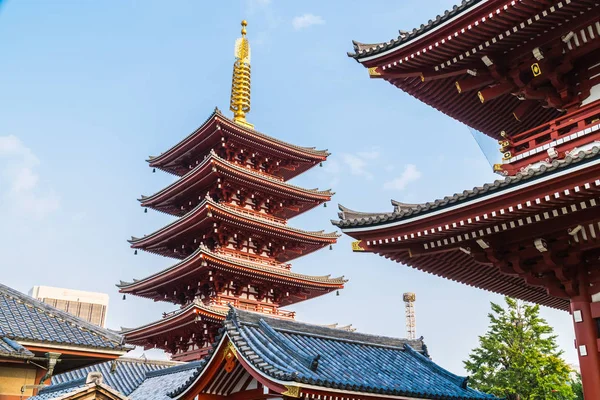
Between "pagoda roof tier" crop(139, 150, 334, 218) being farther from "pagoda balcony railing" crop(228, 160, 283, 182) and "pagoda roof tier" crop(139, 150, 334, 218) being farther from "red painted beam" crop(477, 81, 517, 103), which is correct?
"red painted beam" crop(477, 81, 517, 103)

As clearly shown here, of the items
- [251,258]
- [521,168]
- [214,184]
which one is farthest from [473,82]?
[214,184]

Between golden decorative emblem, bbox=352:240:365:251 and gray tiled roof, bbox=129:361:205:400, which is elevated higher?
golden decorative emblem, bbox=352:240:365:251

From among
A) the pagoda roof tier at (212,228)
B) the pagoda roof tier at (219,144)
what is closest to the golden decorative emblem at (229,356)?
the pagoda roof tier at (212,228)

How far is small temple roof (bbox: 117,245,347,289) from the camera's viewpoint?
28156 millimetres

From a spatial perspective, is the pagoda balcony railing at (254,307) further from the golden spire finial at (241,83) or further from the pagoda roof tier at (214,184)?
the golden spire finial at (241,83)

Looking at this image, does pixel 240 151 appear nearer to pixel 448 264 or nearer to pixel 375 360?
pixel 375 360

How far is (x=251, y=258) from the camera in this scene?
31.3 m

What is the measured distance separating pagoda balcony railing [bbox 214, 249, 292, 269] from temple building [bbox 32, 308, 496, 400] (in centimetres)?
1482

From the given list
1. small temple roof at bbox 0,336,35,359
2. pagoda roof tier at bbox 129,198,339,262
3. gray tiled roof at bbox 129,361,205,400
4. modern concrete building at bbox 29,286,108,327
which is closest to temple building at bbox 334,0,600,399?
small temple roof at bbox 0,336,35,359

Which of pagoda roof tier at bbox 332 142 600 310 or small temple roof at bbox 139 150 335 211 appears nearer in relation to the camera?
pagoda roof tier at bbox 332 142 600 310

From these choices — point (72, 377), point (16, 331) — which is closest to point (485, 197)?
point (16, 331)

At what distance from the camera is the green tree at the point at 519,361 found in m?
30.4

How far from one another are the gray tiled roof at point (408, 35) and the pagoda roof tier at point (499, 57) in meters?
0.02

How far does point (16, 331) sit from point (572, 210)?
1038cm
